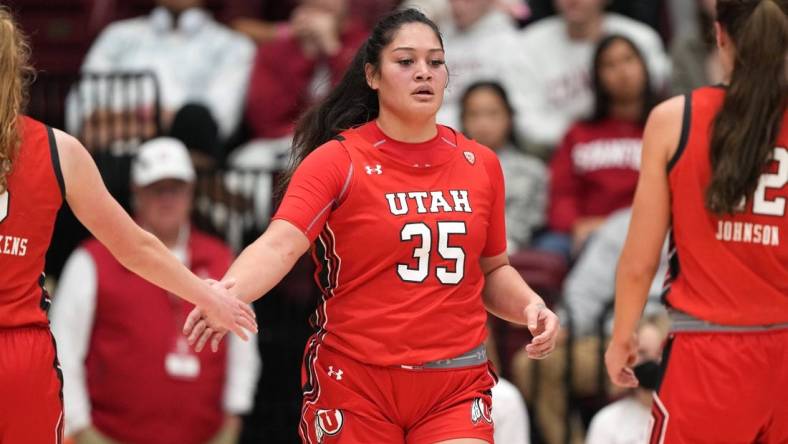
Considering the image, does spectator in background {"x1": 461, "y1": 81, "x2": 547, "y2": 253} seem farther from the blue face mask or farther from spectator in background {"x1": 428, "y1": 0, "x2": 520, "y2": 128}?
the blue face mask

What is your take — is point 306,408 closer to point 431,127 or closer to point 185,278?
point 185,278

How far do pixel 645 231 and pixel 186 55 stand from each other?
17.5 ft

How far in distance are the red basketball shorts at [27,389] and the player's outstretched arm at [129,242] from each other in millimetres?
418

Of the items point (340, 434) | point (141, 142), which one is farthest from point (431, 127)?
point (141, 142)

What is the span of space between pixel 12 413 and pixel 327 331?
1138mm

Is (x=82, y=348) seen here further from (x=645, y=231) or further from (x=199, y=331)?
(x=645, y=231)

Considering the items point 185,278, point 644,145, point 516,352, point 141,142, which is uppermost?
point 644,145

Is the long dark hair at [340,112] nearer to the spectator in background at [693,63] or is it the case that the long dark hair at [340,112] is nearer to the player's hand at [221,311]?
the player's hand at [221,311]

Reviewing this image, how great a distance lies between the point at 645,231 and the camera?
5531mm

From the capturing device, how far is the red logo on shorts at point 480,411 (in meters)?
5.21

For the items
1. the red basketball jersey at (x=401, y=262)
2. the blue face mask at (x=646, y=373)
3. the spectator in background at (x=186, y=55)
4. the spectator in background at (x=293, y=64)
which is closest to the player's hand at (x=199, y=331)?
the red basketball jersey at (x=401, y=262)

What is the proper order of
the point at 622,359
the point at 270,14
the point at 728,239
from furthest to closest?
the point at 270,14, the point at 622,359, the point at 728,239

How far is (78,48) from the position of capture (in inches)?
445

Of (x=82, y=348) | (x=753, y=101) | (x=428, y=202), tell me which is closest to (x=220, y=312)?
(x=428, y=202)
